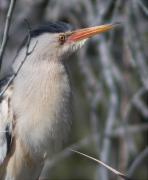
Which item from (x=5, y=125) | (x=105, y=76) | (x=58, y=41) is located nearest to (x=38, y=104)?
(x=5, y=125)

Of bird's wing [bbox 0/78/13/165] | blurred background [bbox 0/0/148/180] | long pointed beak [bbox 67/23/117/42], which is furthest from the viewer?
blurred background [bbox 0/0/148/180]

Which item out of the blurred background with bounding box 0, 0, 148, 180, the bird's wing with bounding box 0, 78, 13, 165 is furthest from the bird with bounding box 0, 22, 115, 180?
the blurred background with bounding box 0, 0, 148, 180

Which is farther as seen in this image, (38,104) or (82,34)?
(82,34)

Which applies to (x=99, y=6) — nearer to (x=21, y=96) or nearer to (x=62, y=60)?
(x=62, y=60)

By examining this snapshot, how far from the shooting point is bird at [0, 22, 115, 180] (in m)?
4.48

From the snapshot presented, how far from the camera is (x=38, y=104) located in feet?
14.9

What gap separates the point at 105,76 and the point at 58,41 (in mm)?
640

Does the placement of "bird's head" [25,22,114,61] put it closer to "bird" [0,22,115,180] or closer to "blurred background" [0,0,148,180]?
"bird" [0,22,115,180]

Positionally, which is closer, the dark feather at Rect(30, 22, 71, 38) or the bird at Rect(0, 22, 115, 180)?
the bird at Rect(0, 22, 115, 180)

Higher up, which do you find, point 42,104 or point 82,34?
point 82,34

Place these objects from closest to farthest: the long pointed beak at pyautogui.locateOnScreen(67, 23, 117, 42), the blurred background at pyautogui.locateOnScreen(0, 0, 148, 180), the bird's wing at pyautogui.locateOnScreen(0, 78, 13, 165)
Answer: the bird's wing at pyautogui.locateOnScreen(0, 78, 13, 165), the long pointed beak at pyautogui.locateOnScreen(67, 23, 117, 42), the blurred background at pyautogui.locateOnScreen(0, 0, 148, 180)

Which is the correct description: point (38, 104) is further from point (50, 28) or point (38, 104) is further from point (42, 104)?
point (50, 28)

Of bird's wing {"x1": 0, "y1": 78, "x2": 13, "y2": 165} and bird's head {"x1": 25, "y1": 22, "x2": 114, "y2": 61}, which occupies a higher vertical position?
bird's head {"x1": 25, "y1": 22, "x2": 114, "y2": 61}

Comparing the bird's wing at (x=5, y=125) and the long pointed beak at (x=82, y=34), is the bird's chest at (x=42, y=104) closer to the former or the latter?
the bird's wing at (x=5, y=125)
